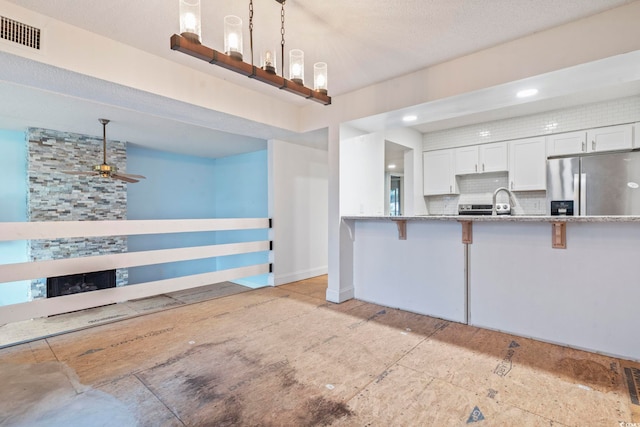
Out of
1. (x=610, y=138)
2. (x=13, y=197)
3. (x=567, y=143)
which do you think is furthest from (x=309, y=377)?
(x=13, y=197)

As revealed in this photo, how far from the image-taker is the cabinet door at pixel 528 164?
4.49 metres

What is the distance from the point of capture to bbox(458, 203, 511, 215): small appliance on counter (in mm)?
4918

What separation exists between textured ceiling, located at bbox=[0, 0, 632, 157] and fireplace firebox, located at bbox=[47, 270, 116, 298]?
2464 mm

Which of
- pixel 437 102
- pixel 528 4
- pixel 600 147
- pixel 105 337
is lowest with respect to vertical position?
pixel 105 337

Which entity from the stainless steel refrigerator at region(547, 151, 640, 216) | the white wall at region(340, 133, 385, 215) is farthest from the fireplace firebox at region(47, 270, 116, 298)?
the stainless steel refrigerator at region(547, 151, 640, 216)

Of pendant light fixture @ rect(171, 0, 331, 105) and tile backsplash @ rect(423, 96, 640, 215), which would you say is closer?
pendant light fixture @ rect(171, 0, 331, 105)

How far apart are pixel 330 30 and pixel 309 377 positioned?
264cm

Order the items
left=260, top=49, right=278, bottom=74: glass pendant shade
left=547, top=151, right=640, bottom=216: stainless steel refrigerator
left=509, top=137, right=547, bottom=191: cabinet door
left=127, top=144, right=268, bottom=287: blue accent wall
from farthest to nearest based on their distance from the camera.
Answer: left=127, top=144, right=268, bottom=287: blue accent wall < left=509, top=137, right=547, bottom=191: cabinet door < left=547, top=151, right=640, bottom=216: stainless steel refrigerator < left=260, top=49, right=278, bottom=74: glass pendant shade

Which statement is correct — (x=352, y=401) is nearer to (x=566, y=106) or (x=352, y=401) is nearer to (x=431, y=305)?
(x=431, y=305)

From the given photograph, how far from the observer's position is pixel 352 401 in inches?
71.6

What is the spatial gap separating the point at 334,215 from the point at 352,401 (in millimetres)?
2377

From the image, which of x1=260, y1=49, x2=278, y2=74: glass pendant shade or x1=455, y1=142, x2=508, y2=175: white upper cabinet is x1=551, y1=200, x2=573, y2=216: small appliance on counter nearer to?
x1=455, y1=142, x2=508, y2=175: white upper cabinet

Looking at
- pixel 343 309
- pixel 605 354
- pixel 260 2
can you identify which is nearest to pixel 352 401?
pixel 343 309

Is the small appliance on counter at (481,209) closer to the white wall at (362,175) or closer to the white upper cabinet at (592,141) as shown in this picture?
the white upper cabinet at (592,141)
